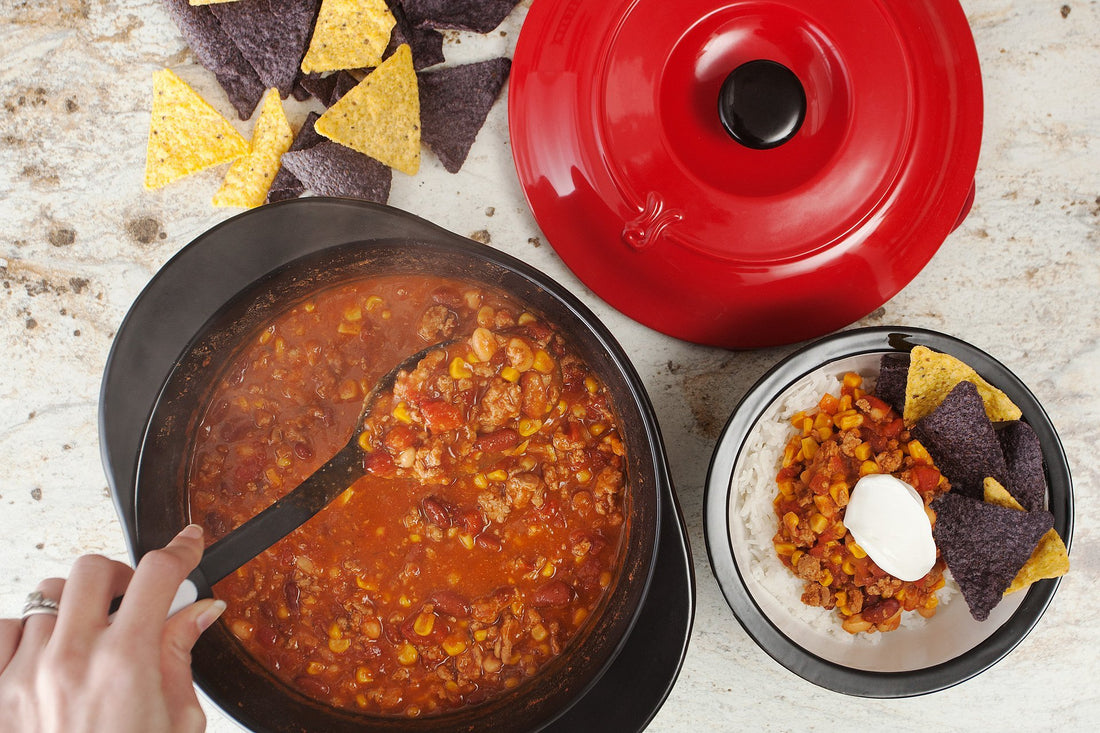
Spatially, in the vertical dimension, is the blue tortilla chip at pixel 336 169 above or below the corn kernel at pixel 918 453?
above

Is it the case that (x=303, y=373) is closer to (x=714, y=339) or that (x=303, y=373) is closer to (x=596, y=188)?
(x=596, y=188)

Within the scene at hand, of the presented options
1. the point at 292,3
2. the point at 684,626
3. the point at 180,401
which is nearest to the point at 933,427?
the point at 684,626

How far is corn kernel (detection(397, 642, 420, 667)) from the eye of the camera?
2.14 meters

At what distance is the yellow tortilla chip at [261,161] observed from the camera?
221 centimetres

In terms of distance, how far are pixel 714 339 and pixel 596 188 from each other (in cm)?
58

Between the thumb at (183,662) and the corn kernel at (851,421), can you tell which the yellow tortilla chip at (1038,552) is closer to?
the corn kernel at (851,421)

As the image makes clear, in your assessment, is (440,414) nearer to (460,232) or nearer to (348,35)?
(460,232)

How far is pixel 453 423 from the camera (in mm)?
2043

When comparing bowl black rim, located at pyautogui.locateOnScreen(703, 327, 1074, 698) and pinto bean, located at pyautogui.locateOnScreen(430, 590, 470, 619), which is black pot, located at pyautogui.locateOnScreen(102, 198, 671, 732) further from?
pinto bean, located at pyautogui.locateOnScreen(430, 590, 470, 619)

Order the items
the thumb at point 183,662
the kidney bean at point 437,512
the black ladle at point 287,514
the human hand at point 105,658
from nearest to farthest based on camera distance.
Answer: the human hand at point 105,658
the thumb at point 183,662
the black ladle at point 287,514
the kidney bean at point 437,512

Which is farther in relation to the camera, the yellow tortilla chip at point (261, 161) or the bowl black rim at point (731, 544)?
the yellow tortilla chip at point (261, 161)

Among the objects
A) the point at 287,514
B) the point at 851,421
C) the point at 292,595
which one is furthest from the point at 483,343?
the point at 851,421

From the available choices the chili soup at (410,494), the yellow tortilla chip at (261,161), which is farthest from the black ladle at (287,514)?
the yellow tortilla chip at (261,161)

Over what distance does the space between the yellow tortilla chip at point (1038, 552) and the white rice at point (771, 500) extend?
25 centimetres
